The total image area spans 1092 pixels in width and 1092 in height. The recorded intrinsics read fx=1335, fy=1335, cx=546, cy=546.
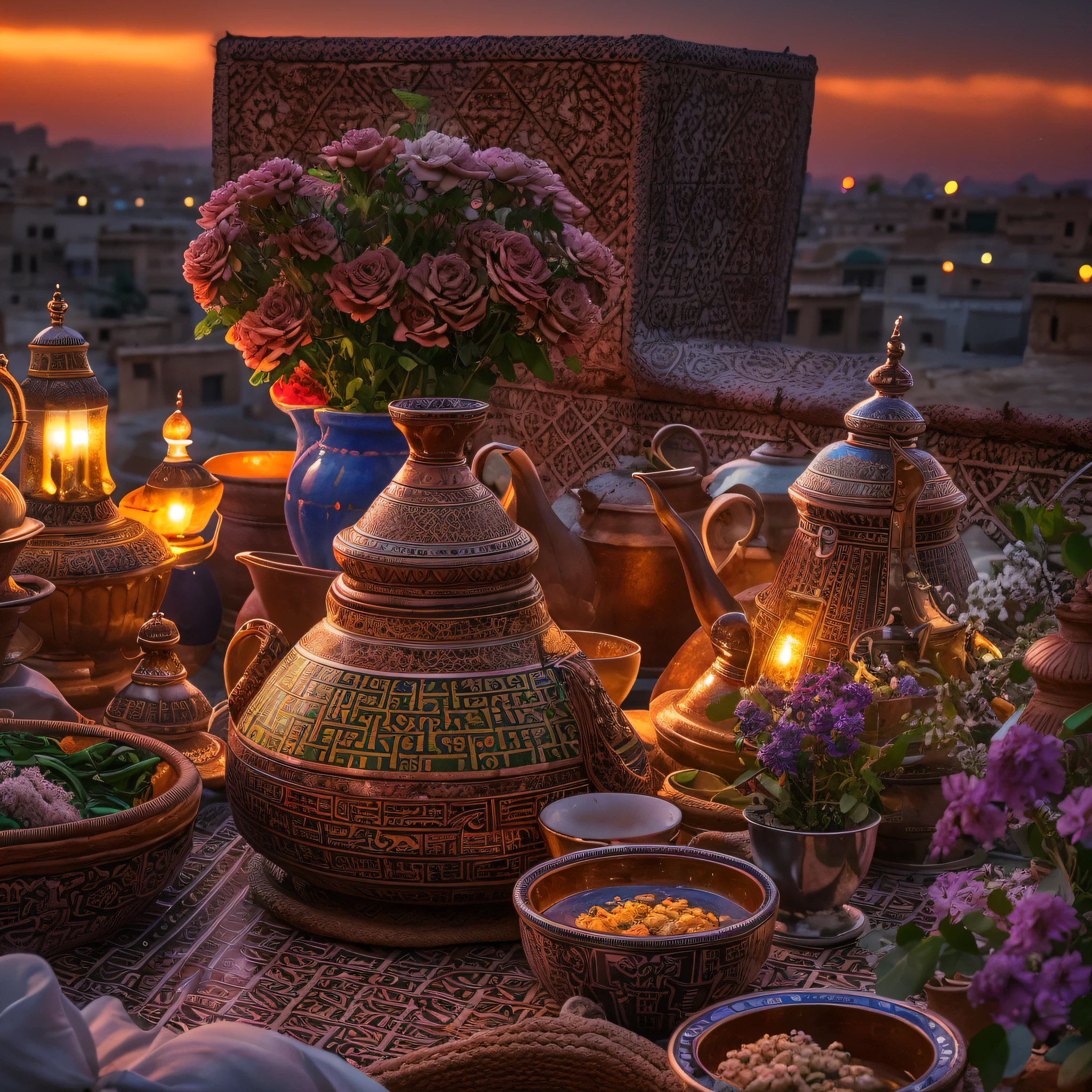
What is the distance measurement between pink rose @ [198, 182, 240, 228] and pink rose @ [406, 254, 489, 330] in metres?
0.31

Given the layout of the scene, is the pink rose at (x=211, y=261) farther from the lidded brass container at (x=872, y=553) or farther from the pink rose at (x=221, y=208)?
the lidded brass container at (x=872, y=553)

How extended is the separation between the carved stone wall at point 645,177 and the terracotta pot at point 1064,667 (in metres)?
1.54

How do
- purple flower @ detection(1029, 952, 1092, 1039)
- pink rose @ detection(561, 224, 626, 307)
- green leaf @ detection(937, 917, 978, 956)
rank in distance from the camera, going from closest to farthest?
purple flower @ detection(1029, 952, 1092, 1039) < green leaf @ detection(937, 917, 978, 956) < pink rose @ detection(561, 224, 626, 307)

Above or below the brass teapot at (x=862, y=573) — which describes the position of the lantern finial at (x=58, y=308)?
above

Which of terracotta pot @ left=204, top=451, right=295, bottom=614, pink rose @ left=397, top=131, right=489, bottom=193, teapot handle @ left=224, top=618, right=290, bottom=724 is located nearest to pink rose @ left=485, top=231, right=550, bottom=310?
pink rose @ left=397, top=131, right=489, bottom=193

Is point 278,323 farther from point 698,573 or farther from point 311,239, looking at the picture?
point 698,573

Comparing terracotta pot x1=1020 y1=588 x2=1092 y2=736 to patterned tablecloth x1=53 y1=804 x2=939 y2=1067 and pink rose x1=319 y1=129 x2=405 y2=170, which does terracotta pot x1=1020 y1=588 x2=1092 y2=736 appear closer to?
patterned tablecloth x1=53 y1=804 x2=939 y2=1067

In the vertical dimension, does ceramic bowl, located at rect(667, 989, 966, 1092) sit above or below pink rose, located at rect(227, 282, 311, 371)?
below

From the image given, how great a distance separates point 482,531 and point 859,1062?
81cm

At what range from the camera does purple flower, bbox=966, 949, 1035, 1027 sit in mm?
1053

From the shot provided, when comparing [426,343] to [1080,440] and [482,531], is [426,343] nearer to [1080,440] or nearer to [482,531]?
[482,531]

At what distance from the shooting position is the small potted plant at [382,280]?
220 centimetres

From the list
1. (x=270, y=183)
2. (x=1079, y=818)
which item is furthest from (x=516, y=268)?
(x=1079, y=818)

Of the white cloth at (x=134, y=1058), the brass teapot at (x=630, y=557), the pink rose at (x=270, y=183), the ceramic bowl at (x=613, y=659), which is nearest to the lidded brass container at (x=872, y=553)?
the ceramic bowl at (x=613, y=659)
